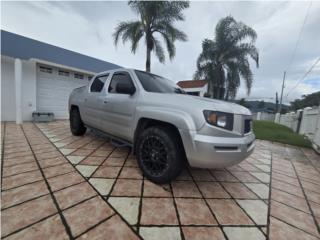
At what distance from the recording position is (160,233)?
1458mm

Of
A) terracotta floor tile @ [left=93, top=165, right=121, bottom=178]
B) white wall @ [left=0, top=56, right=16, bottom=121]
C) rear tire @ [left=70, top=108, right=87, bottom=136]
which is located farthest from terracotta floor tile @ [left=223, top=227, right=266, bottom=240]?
white wall @ [left=0, top=56, right=16, bottom=121]

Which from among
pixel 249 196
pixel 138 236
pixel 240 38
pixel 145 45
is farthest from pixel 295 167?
pixel 240 38

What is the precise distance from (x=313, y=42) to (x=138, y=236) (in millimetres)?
12748

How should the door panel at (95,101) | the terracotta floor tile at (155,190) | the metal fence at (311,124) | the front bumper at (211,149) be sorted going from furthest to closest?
the metal fence at (311,124) < the door panel at (95,101) < the terracotta floor tile at (155,190) < the front bumper at (211,149)

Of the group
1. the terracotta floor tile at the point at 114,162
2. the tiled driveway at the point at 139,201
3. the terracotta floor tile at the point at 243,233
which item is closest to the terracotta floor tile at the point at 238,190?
the tiled driveway at the point at 139,201

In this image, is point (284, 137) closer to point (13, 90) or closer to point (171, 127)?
point (171, 127)

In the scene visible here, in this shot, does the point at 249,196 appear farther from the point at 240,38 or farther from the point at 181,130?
the point at 240,38

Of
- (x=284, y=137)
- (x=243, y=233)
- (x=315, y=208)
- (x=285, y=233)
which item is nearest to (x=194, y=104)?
(x=243, y=233)

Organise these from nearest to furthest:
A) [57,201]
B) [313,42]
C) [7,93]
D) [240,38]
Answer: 1. [57,201]
2. [7,93]
3. [313,42]
4. [240,38]

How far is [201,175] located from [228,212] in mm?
960

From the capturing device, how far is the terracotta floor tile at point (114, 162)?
2908 mm

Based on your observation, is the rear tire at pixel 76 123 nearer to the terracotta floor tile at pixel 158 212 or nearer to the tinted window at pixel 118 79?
the tinted window at pixel 118 79

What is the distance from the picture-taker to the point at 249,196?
2264 millimetres

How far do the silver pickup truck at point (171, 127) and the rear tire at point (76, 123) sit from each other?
1.84 m
